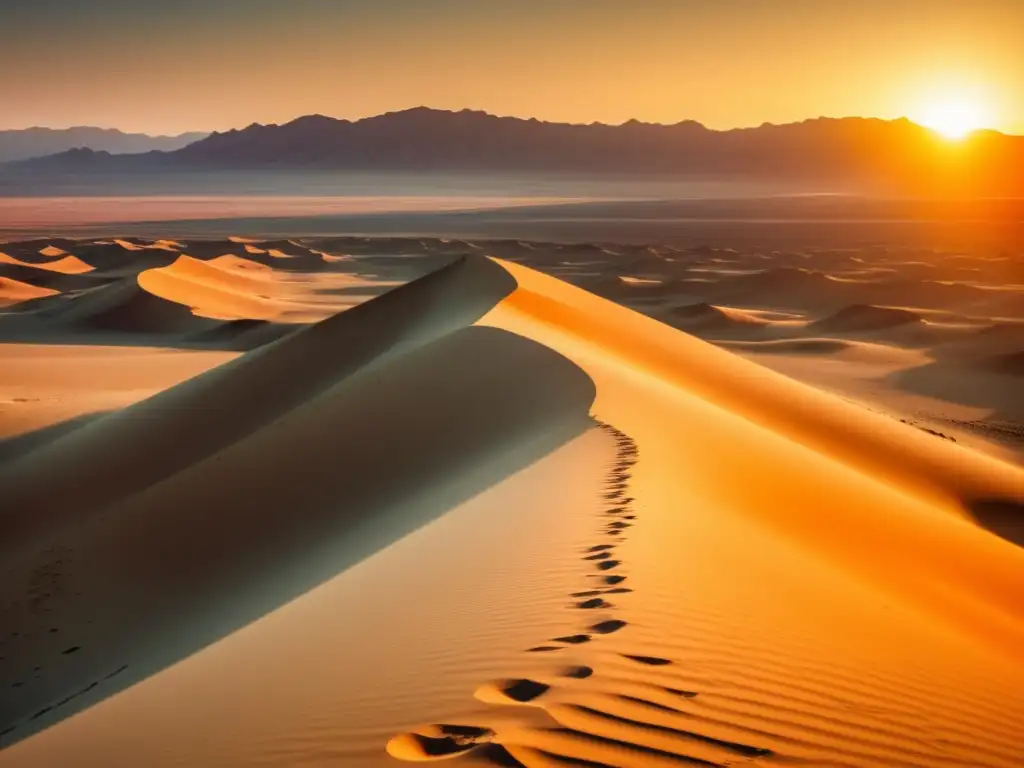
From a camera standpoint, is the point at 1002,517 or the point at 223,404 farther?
the point at 223,404

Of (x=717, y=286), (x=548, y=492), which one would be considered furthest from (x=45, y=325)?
(x=548, y=492)

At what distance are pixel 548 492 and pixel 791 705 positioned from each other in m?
3.20

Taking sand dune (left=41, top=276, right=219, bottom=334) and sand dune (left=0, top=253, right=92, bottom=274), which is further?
sand dune (left=0, top=253, right=92, bottom=274)

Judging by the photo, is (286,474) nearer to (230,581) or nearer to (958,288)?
(230,581)

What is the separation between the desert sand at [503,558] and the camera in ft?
12.5

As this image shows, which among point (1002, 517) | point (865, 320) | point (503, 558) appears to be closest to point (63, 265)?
point (865, 320)

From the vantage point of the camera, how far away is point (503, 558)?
18.3ft

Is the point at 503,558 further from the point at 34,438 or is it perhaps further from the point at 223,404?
the point at 34,438

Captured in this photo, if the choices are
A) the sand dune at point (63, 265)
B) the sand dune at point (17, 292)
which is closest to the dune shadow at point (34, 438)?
the sand dune at point (17, 292)

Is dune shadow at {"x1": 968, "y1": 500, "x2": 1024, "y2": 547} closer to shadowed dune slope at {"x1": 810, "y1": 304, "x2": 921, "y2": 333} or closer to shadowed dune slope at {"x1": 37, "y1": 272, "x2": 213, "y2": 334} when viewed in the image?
shadowed dune slope at {"x1": 810, "y1": 304, "x2": 921, "y2": 333}

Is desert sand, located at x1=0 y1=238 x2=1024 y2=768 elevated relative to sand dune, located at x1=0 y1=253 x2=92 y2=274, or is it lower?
elevated

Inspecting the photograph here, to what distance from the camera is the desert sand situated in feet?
12.5

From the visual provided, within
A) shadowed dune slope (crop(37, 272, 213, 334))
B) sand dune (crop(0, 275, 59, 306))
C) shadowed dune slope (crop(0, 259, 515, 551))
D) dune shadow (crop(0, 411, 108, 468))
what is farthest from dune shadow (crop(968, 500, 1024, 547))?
sand dune (crop(0, 275, 59, 306))

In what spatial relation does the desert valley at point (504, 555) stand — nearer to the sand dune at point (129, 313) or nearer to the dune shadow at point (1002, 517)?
the dune shadow at point (1002, 517)
